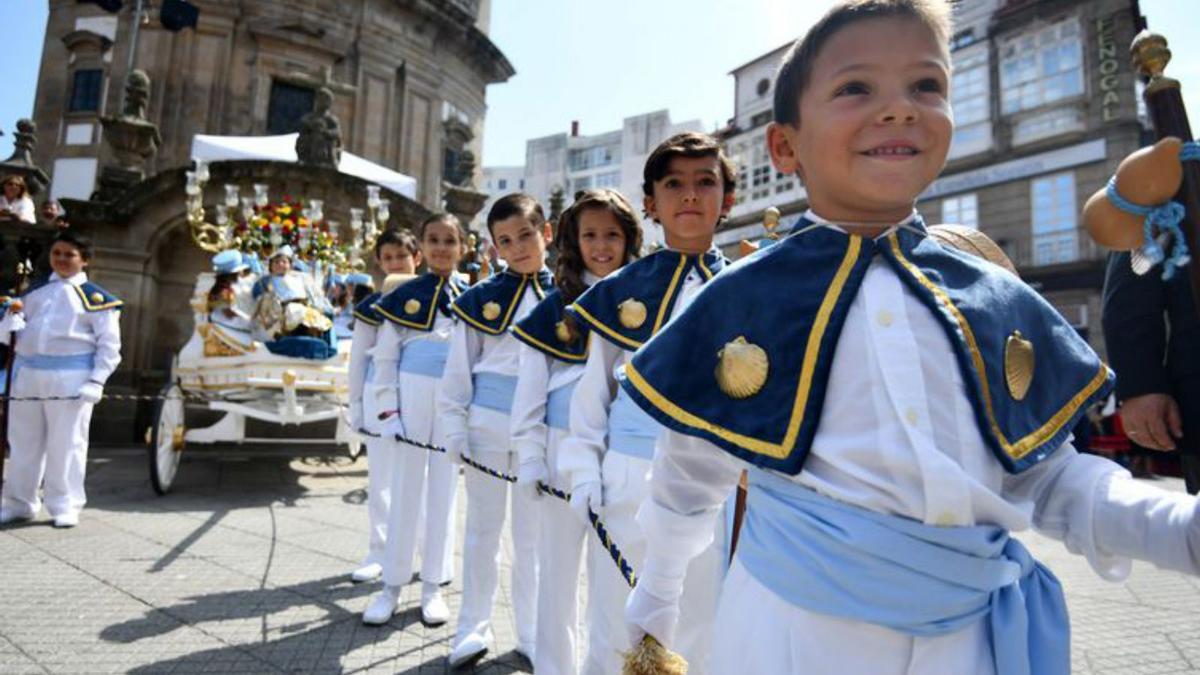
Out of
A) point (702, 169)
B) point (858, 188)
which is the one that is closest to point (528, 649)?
point (702, 169)

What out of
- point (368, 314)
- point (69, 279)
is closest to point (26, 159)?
point (69, 279)

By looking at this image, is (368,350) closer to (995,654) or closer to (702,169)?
(702,169)

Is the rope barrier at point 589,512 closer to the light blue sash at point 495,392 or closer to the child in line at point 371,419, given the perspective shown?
the light blue sash at point 495,392

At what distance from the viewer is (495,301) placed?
3404 millimetres

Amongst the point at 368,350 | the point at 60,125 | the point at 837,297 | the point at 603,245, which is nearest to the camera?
the point at 837,297

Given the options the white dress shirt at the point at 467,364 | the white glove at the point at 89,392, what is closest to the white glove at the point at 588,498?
the white dress shirt at the point at 467,364

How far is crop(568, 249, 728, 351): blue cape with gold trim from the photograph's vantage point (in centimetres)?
229

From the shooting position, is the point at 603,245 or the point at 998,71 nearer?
the point at 603,245

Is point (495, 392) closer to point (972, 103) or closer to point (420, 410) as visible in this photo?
point (420, 410)

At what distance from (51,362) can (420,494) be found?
162 inches

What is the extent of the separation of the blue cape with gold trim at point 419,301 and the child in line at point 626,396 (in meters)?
2.07

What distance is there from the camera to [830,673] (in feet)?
3.64

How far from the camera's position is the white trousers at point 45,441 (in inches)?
226

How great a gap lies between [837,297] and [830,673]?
62 centimetres
